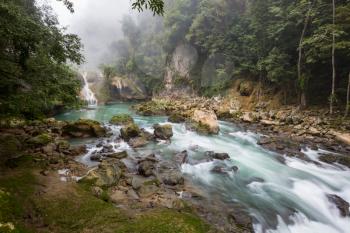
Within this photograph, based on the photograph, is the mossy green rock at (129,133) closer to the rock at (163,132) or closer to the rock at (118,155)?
the rock at (163,132)

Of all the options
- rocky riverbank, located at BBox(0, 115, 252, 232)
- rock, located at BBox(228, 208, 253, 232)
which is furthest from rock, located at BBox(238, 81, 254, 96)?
rock, located at BBox(228, 208, 253, 232)

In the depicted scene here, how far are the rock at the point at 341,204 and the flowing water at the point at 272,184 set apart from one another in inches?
4.9

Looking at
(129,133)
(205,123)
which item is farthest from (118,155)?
(205,123)

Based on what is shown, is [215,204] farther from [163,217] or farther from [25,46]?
[25,46]

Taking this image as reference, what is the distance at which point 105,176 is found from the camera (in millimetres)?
8117

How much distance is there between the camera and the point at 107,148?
1266cm

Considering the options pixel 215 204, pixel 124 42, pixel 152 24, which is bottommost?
pixel 215 204

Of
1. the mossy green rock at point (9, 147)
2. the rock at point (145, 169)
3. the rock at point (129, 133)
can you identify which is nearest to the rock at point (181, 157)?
the rock at point (145, 169)

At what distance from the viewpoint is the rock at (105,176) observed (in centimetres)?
774

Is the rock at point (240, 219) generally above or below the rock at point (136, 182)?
below

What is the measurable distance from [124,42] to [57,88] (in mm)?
60740

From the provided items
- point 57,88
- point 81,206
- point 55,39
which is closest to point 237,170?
point 81,206

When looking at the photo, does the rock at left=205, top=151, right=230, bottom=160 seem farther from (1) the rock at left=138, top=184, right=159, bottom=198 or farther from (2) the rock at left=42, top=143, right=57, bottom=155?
(2) the rock at left=42, top=143, right=57, bottom=155

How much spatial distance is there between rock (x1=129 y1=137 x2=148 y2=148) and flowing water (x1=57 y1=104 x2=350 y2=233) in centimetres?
45
